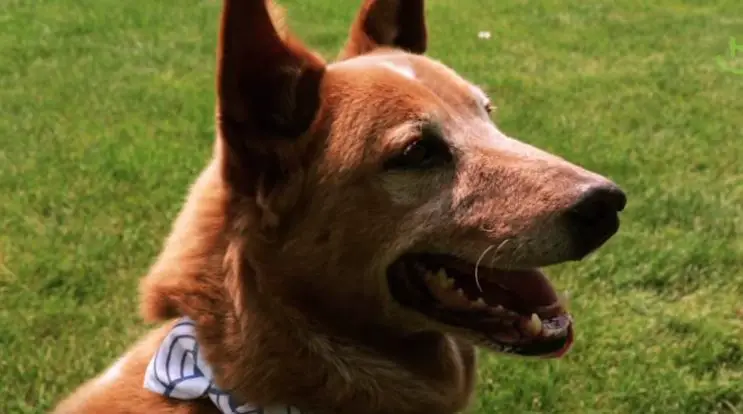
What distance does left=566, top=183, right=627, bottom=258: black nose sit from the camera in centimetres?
237

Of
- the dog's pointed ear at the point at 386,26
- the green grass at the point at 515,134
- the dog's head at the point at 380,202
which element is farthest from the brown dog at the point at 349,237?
the green grass at the point at 515,134

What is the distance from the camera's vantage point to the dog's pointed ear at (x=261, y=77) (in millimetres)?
2312

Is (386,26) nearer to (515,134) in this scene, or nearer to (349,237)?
(349,237)

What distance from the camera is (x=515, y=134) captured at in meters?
6.57

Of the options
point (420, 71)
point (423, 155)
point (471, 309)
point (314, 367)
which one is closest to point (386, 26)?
point (420, 71)

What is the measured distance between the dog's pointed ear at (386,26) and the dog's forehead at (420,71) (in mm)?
224

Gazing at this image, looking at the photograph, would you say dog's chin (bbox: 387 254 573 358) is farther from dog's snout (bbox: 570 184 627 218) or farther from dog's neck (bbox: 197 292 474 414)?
dog's snout (bbox: 570 184 627 218)

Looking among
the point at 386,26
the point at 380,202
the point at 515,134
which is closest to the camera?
the point at 380,202

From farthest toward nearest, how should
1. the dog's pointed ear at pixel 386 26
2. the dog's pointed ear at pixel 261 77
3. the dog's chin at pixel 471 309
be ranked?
1. the dog's pointed ear at pixel 386 26
2. the dog's chin at pixel 471 309
3. the dog's pointed ear at pixel 261 77

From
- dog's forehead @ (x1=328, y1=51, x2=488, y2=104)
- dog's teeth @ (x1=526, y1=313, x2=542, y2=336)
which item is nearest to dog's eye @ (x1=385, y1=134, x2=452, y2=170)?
dog's forehead @ (x1=328, y1=51, x2=488, y2=104)

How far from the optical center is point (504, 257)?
8.10ft

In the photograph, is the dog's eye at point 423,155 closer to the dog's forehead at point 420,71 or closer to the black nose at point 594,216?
the dog's forehead at point 420,71

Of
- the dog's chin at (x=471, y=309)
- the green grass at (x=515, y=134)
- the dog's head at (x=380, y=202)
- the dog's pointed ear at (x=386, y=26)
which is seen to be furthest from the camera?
the green grass at (x=515, y=134)

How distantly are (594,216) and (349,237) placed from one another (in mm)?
664
